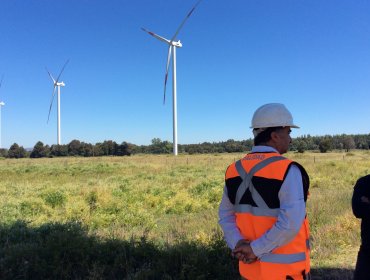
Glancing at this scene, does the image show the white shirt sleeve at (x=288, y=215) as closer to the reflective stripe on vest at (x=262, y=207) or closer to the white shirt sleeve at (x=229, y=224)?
the reflective stripe on vest at (x=262, y=207)

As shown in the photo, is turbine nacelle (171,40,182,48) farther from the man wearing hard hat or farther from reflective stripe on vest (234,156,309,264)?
reflective stripe on vest (234,156,309,264)

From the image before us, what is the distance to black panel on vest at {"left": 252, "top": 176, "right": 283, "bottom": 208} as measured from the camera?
2430 mm

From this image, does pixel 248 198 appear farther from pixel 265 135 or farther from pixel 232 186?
pixel 265 135

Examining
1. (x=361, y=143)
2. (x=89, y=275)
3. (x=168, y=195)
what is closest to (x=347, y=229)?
(x=89, y=275)

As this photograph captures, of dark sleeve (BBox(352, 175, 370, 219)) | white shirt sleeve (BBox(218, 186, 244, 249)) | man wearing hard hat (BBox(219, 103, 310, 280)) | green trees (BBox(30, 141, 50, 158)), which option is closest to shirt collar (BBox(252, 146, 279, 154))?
man wearing hard hat (BBox(219, 103, 310, 280))

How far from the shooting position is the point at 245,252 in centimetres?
255

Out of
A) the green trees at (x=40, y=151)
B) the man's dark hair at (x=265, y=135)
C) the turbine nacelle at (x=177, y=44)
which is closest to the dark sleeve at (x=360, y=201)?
the man's dark hair at (x=265, y=135)

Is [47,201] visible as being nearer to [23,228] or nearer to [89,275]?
[23,228]

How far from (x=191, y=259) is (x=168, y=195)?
31.2 feet

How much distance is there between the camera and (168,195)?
14781mm

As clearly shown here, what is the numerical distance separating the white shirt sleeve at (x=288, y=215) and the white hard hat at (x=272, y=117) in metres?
0.35

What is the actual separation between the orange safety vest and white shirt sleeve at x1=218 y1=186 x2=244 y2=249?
0.08m

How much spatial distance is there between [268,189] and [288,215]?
0.64 feet

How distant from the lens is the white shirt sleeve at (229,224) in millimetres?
2691
